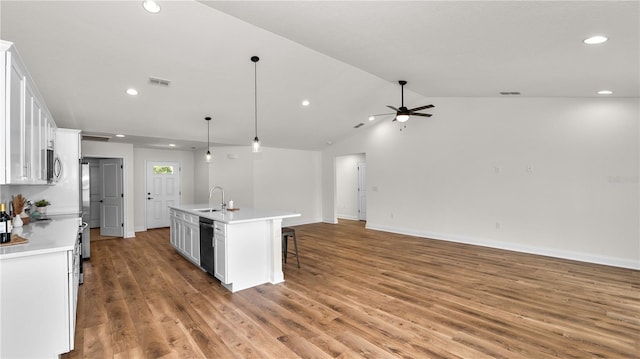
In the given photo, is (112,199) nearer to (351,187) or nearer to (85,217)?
(85,217)

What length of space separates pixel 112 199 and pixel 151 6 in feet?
19.9

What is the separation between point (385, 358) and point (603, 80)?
14.3 feet

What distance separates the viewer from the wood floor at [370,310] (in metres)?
2.47

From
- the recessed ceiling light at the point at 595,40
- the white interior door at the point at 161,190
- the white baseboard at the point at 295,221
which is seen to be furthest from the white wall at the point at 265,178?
the recessed ceiling light at the point at 595,40

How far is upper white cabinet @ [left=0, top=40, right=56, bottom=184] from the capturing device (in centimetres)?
199

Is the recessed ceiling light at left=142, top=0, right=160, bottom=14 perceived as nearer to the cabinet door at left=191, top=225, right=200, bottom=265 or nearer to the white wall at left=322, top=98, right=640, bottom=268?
the cabinet door at left=191, top=225, right=200, bottom=265

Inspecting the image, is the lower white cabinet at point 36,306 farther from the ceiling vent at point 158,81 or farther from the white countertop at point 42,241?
the ceiling vent at point 158,81

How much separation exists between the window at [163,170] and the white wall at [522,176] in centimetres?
603

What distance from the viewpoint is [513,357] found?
2322mm

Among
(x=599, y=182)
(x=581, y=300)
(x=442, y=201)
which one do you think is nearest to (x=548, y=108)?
(x=599, y=182)

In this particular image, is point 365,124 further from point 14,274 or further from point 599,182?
point 14,274

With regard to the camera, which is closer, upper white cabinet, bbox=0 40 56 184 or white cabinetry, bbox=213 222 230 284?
upper white cabinet, bbox=0 40 56 184

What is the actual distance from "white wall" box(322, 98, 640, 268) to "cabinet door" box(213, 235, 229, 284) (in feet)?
16.3

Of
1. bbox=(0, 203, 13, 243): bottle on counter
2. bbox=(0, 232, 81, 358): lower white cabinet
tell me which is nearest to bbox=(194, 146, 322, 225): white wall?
bbox=(0, 203, 13, 243): bottle on counter
